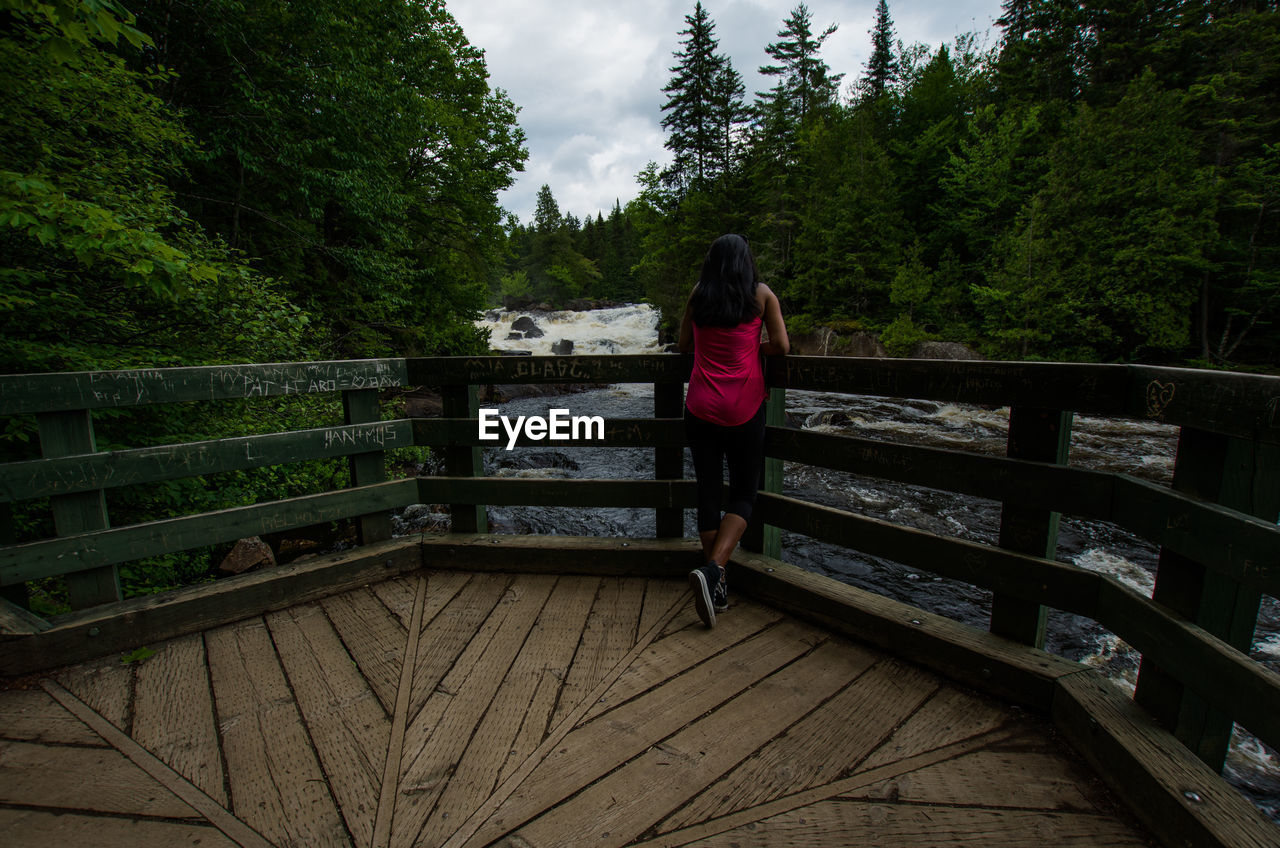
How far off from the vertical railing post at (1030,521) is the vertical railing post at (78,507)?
375 cm

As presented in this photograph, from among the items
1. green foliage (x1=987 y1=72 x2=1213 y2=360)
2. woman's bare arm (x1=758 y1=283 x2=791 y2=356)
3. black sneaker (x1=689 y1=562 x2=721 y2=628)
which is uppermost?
green foliage (x1=987 y1=72 x2=1213 y2=360)

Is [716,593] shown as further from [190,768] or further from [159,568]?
[159,568]

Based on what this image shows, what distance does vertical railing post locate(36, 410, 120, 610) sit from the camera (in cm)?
237

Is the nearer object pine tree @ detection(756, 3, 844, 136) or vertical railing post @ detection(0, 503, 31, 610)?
vertical railing post @ detection(0, 503, 31, 610)

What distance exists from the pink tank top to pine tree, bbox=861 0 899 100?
48.8 metres

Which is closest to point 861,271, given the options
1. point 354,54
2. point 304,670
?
point 354,54

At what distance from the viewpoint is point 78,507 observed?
8.01 ft

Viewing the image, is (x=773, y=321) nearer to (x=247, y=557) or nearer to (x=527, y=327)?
(x=247, y=557)

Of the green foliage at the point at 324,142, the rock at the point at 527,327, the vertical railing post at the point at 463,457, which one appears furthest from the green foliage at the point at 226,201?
the rock at the point at 527,327

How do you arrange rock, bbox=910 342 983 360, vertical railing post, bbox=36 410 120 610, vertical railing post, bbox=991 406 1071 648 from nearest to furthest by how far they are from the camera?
vertical railing post, bbox=991 406 1071 648 → vertical railing post, bbox=36 410 120 610 → rock, bbox=910 342 983 360

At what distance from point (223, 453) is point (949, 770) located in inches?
129

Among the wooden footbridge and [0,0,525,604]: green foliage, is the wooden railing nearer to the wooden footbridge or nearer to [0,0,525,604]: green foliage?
the wooden footbridge

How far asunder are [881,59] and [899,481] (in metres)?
51.5

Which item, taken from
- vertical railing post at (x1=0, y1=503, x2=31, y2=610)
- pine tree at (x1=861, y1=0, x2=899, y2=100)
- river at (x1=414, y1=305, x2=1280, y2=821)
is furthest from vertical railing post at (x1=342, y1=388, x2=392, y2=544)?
pine tree at (x1=861, y1=0, x2=899, y2=100)
